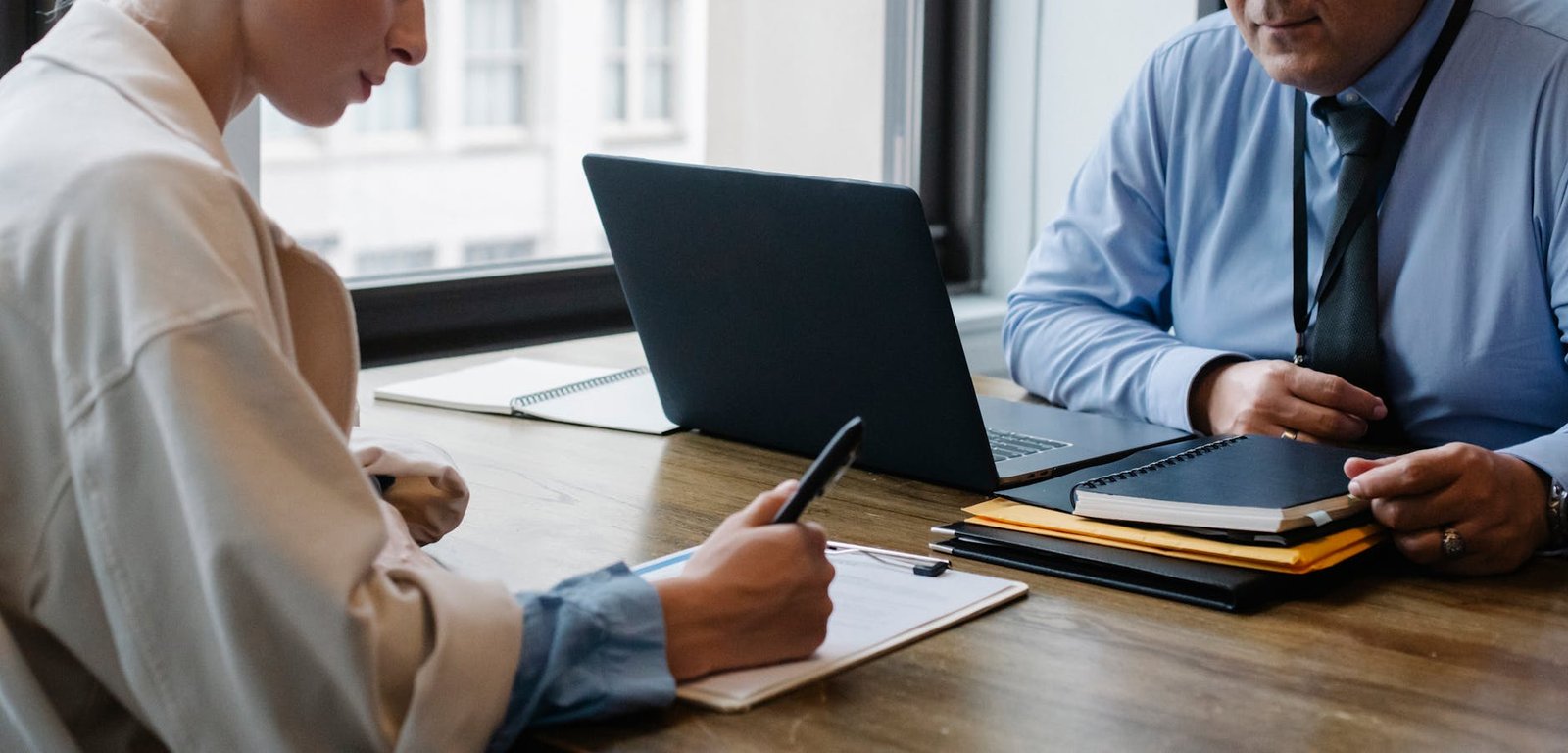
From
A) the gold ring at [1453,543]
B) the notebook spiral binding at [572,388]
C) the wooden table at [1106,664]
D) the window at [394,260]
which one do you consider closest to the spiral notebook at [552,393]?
the notebook spiral binding at [572,388]

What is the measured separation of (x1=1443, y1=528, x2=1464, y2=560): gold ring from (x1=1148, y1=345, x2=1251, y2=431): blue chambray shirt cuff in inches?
18.7

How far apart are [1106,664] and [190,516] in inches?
21.8

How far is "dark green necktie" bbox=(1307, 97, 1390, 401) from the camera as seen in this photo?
5.50ft

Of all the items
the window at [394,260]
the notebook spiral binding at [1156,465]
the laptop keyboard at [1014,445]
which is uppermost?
the notebook spiral binding at [1156,465]

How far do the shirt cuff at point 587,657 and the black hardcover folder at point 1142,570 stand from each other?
363mm

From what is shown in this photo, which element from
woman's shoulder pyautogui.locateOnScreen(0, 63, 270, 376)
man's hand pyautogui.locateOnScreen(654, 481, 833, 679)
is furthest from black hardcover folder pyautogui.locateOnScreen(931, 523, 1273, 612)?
woman's shoulder pyautogui.locateOnScreen(0, 63, 270, 376)

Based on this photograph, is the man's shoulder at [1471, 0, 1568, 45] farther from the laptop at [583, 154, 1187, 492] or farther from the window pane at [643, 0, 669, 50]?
the window pane at [643, 0, 669, 50]

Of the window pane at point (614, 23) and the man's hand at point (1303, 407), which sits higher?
the window pane at point (614, 23)

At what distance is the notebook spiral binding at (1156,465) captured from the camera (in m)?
1.26

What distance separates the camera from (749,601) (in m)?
0.96

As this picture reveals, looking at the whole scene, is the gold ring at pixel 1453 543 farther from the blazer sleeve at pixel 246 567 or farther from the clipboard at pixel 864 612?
the blazer sleeve at pixel 246 567

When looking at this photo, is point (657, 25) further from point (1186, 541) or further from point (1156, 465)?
point (1186, 541)

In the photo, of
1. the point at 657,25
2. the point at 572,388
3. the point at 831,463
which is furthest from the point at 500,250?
the point at 831,463

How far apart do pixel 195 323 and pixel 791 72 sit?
2.29 m
